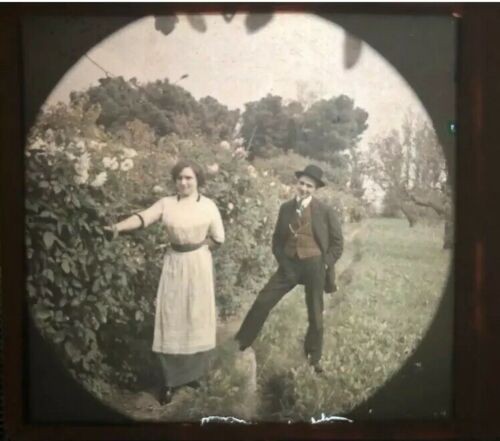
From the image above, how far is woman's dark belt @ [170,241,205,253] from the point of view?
0.79 meters

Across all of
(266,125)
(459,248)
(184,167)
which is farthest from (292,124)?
(459,248)

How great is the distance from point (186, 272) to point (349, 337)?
0.20 m

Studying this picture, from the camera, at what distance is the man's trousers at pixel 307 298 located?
79 centimetres

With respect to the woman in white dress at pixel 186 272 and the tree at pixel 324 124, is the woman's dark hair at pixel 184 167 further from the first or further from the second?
the tree at pixel 324 124

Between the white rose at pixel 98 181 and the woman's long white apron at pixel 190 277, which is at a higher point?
the white rose at pixel 98 181

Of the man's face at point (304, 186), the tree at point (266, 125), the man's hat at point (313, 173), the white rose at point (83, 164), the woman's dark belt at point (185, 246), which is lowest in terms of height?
the woman's dark belt at point (185, 246)

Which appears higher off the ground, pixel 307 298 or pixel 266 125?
pixel 266 125

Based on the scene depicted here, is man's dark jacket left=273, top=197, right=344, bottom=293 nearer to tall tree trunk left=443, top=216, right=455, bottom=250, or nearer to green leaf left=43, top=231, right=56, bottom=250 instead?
tall tree trunk left=443, top=216, right=455, bottom=250

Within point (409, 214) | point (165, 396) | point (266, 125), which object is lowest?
point (165, 396)

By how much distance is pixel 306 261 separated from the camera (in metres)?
0.79

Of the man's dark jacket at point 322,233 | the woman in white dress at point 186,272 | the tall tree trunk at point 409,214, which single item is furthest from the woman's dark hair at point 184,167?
the tall tree trunk at point 409,214

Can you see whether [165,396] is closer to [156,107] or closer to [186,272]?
[186,272]

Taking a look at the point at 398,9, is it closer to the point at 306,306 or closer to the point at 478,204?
the point at 478,204

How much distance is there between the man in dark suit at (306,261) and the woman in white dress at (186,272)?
0.05 m
